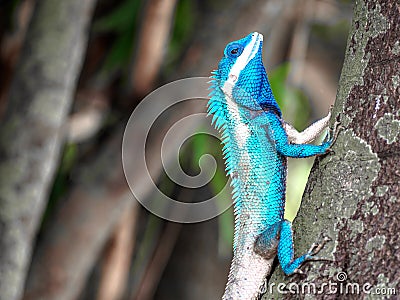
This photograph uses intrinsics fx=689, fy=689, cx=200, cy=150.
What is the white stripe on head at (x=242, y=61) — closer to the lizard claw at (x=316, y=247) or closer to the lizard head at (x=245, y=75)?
the lizard head at (x=245, y=75)

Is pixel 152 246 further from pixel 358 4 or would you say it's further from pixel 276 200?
pixel 358 4

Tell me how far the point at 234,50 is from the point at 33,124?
3.30ft

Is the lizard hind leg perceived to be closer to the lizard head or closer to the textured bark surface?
the lizard head

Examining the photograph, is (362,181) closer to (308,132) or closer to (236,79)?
(308,132)

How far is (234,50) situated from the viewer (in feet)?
5.06

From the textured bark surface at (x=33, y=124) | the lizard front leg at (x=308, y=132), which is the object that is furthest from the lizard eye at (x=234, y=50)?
the textured bark surface at (x=33, y=124)

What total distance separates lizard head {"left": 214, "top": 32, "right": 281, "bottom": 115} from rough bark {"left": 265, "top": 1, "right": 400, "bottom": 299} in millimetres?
385

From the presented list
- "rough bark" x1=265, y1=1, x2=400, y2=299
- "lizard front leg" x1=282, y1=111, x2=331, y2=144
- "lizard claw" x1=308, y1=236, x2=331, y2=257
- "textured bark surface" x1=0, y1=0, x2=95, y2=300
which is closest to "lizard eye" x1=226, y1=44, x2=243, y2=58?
"lizard front leg" x1=282, y1=111, x2=331, y2=144

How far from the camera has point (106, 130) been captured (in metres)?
2.78

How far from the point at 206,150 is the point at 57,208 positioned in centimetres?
64

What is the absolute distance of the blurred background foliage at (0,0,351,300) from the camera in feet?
8.75

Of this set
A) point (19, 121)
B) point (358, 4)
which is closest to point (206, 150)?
point (19, 121)

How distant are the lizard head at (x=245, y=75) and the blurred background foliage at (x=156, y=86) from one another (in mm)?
970

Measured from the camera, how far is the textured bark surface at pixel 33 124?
2258 mm
